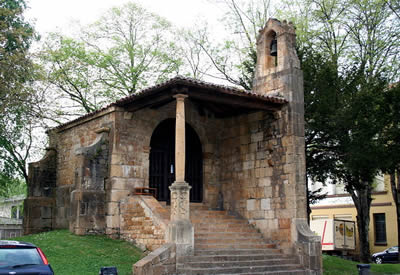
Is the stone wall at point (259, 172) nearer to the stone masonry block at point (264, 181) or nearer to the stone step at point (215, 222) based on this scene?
the stone masonry block at point (264, 181)

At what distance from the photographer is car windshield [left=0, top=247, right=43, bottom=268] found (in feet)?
24.8

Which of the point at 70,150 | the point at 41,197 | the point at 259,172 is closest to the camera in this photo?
the point at 259,172

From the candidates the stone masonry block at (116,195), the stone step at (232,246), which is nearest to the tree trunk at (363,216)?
the stone step at (232,246)

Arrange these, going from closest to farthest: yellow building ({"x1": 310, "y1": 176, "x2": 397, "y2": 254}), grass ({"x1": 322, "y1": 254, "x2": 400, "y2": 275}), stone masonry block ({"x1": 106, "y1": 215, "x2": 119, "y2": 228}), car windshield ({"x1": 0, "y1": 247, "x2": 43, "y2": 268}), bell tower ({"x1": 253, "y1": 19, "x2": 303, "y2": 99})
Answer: car windshield ({"x1": 0, "y1": 247, "x2": 43, "y2": 268})
stone masonry block ({"x1": 106, "y1": 215, "x2": 119, "y2": 228})
bell tower ({"x1": 253, "y1": 19, "x2": 303, "y2": 99})
grass ({"x1": 322, "y1": 254, "x2": 400, "y2": 275})
yellow building ({"x1": 310, "y1": 176, "x2": 397, "y2": 254})

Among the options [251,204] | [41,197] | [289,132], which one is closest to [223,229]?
[251,204]

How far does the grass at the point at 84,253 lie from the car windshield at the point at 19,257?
3.00 m

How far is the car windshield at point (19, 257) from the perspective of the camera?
757cm

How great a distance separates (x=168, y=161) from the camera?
52.4 ft

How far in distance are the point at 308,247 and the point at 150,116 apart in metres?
6.15

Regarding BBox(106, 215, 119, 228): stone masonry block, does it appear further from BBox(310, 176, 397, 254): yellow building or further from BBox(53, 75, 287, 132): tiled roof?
BBox(310, 176, 397, 254): yellow building

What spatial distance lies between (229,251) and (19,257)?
6.49 meters

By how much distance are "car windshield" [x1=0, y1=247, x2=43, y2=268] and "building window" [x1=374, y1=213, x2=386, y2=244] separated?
1047 inches

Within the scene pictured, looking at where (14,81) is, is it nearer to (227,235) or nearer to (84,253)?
(84,253)

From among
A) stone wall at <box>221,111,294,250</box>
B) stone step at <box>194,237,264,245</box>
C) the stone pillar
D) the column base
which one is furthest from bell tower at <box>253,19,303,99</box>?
the column base
